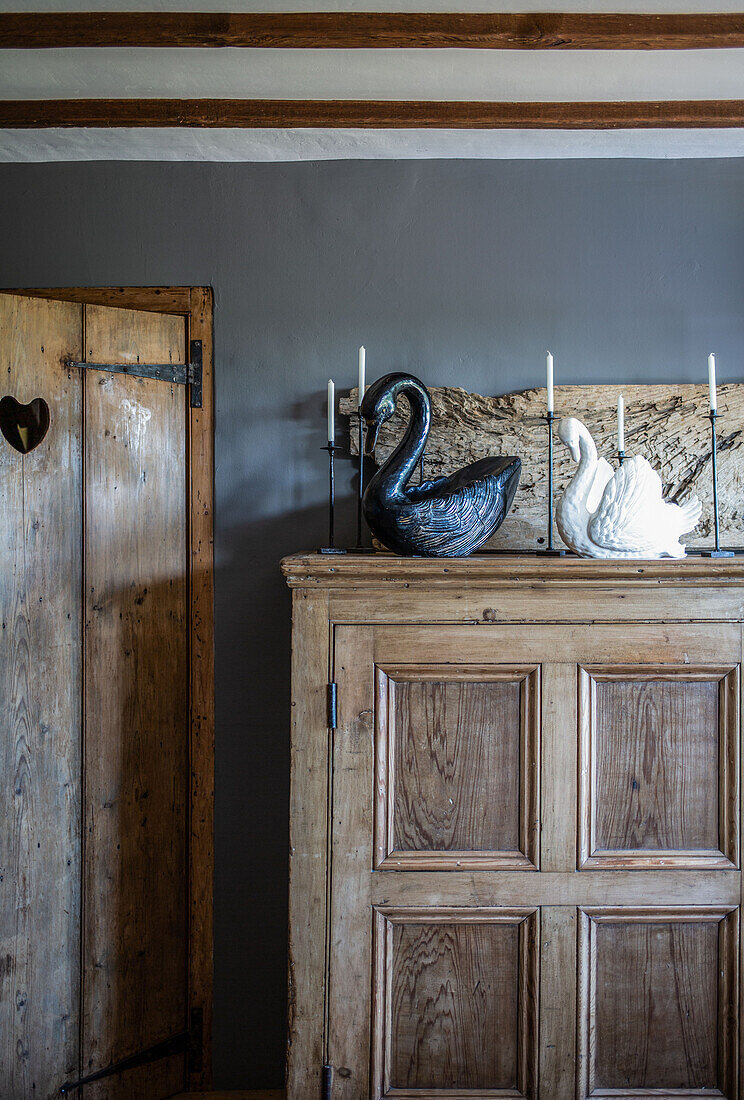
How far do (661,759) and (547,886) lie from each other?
31cm

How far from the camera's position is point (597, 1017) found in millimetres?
1266

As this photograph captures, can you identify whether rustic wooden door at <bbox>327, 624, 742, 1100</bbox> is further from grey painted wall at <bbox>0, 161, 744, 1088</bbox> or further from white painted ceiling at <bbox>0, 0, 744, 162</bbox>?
white painted ceiling at <bbox>0, 0, 744, 162</bbox>

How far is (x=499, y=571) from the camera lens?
4.13 ft

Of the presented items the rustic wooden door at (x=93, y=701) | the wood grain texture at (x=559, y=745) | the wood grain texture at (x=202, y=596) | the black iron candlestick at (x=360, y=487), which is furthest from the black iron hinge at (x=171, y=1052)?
the black iron candlestick at (x=360, y=487)

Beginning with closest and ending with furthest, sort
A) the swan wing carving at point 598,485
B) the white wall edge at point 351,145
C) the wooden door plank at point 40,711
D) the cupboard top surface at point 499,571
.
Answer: the cupboard top surface at point 499,571 → the swan wing carving at point 598,485 → the wooden door plank at point 40,711 → the white wall edge at point 351,145

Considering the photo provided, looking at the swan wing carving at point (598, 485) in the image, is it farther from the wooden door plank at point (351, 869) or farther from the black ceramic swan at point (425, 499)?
the wooden door plank at point (351, 869)

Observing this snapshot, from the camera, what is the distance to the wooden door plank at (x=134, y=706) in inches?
65.0

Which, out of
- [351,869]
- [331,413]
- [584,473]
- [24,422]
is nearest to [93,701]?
[24,422]

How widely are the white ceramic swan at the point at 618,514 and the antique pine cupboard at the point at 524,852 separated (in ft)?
0.32

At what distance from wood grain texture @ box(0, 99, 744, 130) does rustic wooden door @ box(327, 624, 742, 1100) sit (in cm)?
119

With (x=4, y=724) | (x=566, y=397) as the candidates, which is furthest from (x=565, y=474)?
(x=4, y=724)

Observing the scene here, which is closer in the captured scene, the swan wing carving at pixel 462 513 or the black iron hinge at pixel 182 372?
the swan wing carving at pixel 462 513

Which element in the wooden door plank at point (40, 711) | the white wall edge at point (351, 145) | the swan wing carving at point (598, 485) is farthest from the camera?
the white wall edge at point (351, 145)

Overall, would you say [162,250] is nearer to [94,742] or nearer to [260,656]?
[260,656]
